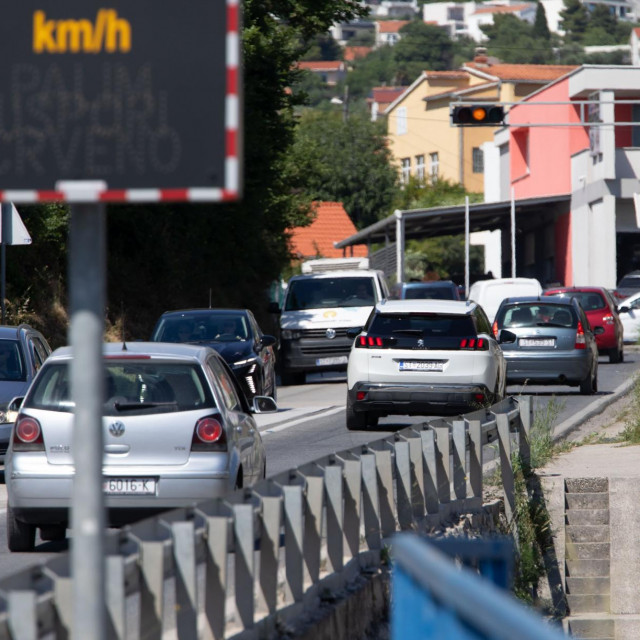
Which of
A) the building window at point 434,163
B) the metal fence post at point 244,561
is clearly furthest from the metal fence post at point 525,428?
the building window at point 434,163

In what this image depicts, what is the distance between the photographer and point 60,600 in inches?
190

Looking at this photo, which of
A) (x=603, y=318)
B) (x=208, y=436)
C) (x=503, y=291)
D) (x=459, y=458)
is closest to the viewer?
(x=208, y=436)

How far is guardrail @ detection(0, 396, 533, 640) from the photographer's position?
5.21m

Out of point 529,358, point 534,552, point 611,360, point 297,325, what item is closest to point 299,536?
point 534,552

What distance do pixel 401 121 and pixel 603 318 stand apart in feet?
278

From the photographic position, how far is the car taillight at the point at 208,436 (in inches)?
391

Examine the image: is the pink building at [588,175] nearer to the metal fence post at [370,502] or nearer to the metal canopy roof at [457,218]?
the metal canopy roof at [457,218]

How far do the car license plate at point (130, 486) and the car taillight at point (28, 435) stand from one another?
0.54m

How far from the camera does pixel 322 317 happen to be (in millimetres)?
28375

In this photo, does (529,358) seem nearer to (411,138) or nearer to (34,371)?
(34,371)

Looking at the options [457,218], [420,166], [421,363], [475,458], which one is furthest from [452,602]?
[420,166]

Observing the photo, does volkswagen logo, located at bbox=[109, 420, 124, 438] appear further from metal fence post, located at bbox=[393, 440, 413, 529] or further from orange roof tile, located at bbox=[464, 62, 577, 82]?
orange roof tile, located at bbox=[464, 62, 577, 82]

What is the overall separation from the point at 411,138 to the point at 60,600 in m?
111

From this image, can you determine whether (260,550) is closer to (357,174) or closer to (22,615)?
(22,615)
